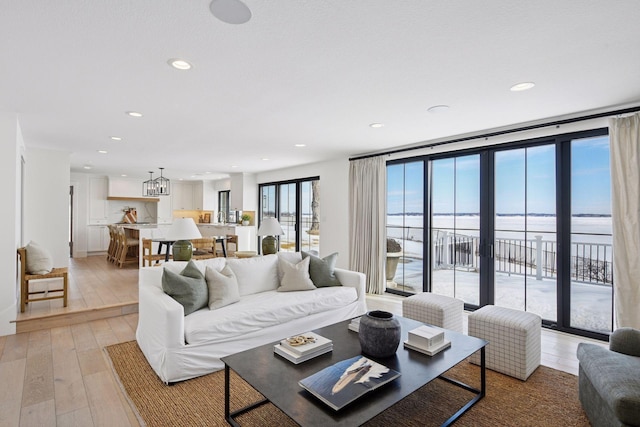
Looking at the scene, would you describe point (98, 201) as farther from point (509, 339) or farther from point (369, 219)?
point (509, 339)

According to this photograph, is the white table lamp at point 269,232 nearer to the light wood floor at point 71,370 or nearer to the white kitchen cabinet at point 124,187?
the light wood floor at point 71,370

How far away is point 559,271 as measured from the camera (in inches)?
147

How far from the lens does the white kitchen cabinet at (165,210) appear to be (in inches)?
412

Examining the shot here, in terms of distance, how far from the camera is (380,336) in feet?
6.82

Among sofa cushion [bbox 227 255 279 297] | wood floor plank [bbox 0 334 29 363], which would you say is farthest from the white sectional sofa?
wood floor plank [bbox 0 334 29 363]

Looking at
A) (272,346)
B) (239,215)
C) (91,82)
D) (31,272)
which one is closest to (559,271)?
→ (272,346)

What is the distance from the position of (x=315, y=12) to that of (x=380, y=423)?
2.46 metres

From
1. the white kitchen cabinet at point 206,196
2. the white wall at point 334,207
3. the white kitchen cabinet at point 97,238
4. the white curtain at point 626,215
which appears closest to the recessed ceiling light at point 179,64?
the white curtain at point 626,215

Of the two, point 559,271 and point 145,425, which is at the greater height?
point 559,271

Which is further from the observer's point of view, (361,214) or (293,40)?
(361,214)

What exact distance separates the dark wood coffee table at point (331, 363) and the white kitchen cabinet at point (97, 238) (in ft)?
29.8

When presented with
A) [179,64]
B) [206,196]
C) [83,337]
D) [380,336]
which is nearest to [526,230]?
[380,336]

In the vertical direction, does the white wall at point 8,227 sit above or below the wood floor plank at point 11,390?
above

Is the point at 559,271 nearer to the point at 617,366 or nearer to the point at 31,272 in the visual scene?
the point at 617,366
